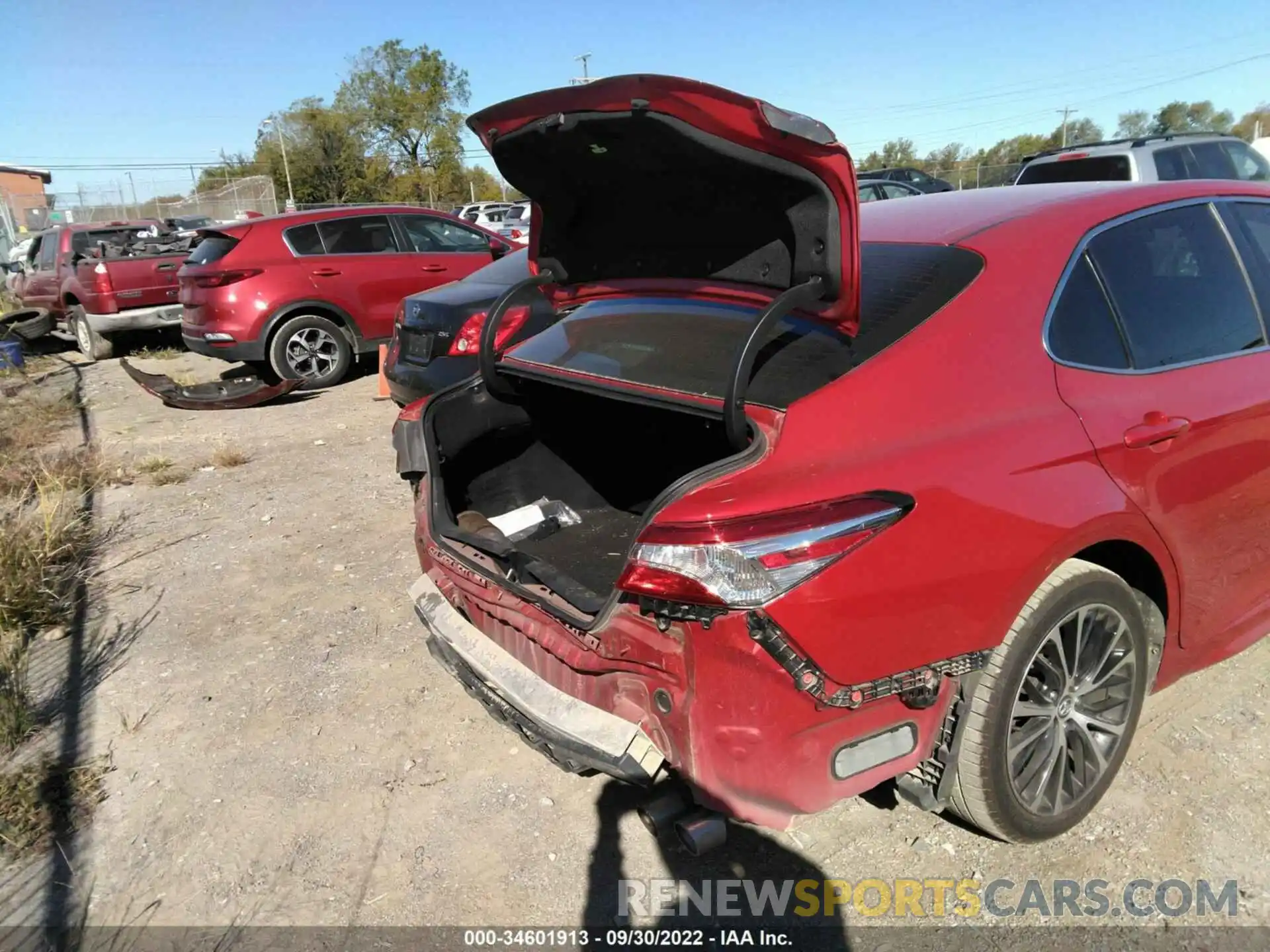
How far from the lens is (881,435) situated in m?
2.02

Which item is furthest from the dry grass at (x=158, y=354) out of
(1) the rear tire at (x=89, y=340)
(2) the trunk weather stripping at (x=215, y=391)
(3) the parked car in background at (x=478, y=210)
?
(3) the parked car in background at (x=478, y=210)

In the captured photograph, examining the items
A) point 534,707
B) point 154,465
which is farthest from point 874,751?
point 154,465

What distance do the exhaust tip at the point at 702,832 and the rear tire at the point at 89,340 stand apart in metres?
13.2

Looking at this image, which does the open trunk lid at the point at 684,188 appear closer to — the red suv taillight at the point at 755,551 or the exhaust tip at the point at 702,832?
the red suv taillight at the point at 755,551

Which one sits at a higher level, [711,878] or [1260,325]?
[1260,325]

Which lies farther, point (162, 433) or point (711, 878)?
point (162, 433)

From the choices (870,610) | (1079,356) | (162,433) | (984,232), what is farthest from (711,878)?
(162,433)

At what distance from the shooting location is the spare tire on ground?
1328 centimetres

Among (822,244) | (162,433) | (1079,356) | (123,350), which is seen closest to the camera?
(822,244)

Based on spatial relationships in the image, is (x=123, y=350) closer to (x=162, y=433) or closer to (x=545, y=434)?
(x=162, y=433)

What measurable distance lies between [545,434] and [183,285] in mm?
7418

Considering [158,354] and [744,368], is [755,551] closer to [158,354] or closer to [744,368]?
[744,368]

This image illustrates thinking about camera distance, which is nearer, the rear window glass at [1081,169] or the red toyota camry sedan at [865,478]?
the red toyota camry sedan at [865,478]

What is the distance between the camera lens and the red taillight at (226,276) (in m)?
8.91
